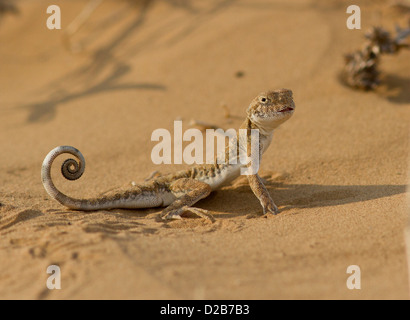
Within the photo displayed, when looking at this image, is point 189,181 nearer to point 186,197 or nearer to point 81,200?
Answer: point 186,197

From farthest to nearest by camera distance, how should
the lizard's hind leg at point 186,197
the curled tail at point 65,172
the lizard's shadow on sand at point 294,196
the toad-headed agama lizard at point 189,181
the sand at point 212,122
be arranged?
the lizard's shadow on sand at point 294,196
the lizard's hind leg at point 186,197
the toad-headed agama lizard at point 189,181
the curled tail at point 65,172
the sand at point 212,122

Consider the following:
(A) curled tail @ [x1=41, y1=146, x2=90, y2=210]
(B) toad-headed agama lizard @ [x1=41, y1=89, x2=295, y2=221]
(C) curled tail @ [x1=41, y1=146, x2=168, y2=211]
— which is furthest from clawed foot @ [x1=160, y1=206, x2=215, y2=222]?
(A) curled tail @ [x1=41, y1=146, x2=90, y2=210]

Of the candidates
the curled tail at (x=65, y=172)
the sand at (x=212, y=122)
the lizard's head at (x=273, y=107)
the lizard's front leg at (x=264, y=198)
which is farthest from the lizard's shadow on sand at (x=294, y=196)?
the curled tail at (x=65, y=172)

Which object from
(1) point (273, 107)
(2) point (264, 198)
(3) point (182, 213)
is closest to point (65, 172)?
(3) point (182, 213)

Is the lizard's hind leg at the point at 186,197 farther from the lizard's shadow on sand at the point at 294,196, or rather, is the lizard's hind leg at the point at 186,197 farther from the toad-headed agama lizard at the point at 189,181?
the lizard's shadow on sand at the point at 294,196

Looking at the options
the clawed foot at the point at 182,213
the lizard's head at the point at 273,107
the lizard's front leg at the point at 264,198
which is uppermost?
the lizard's head at the point at 273,107

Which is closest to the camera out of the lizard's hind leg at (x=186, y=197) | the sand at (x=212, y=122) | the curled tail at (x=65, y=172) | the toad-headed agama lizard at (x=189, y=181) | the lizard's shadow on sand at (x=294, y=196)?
the sand at (x=212, y=122)

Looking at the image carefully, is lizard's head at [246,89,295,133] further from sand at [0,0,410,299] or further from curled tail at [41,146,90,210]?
curled tail at [41,146,90,210]
